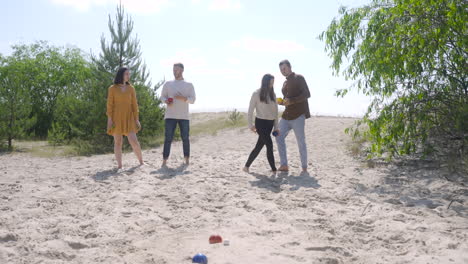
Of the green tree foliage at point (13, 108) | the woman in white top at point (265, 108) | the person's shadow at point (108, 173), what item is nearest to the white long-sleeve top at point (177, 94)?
the person's shadow at point (108, 173)

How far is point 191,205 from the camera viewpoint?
5711 millimetres

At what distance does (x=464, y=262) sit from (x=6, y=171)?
28.0 ft

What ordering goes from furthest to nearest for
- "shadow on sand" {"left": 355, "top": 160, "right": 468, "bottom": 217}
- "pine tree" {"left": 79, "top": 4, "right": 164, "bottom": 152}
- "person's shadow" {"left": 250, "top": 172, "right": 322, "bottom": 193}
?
"pine tree" {"left": 79, "top": 4, "right": 164, "bottom": 152} < "person's shadow" {"left": 250, "top": 172, "right": 322, "bottom": 193} < "shadow on sand" {"left": 355, "top": 160, "right": 468, "bottom": 217}

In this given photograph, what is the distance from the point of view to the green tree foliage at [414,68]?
27.0 ft

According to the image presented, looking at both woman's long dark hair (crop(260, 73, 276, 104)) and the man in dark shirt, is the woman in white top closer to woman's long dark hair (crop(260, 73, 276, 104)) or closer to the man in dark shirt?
woman's long dark hair (crop(260, 73, 276, 104))

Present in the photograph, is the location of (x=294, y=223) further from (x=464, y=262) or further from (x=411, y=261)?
(x=464, y=262)

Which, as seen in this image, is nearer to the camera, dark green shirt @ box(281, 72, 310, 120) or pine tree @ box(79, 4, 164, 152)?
dark green shirt @ box(281, 72, 310, 120)

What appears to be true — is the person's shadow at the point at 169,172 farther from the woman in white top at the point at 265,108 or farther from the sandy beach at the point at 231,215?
the woman in white top at the point at 265,108

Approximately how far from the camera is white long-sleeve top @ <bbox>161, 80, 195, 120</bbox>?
8.20 meters

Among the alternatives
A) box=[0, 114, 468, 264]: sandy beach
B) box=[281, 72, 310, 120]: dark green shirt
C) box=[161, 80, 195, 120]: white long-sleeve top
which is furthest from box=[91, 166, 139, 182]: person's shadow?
box=[281, 72, 310, 120]: dark green shirt

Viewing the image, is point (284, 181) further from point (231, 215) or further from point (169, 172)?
point (231, 215)

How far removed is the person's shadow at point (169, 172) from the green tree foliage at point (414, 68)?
3.95 meters

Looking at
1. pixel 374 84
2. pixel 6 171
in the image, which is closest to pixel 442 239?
pixel 374 84

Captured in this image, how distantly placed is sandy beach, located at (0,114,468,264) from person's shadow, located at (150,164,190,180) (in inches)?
1.2
